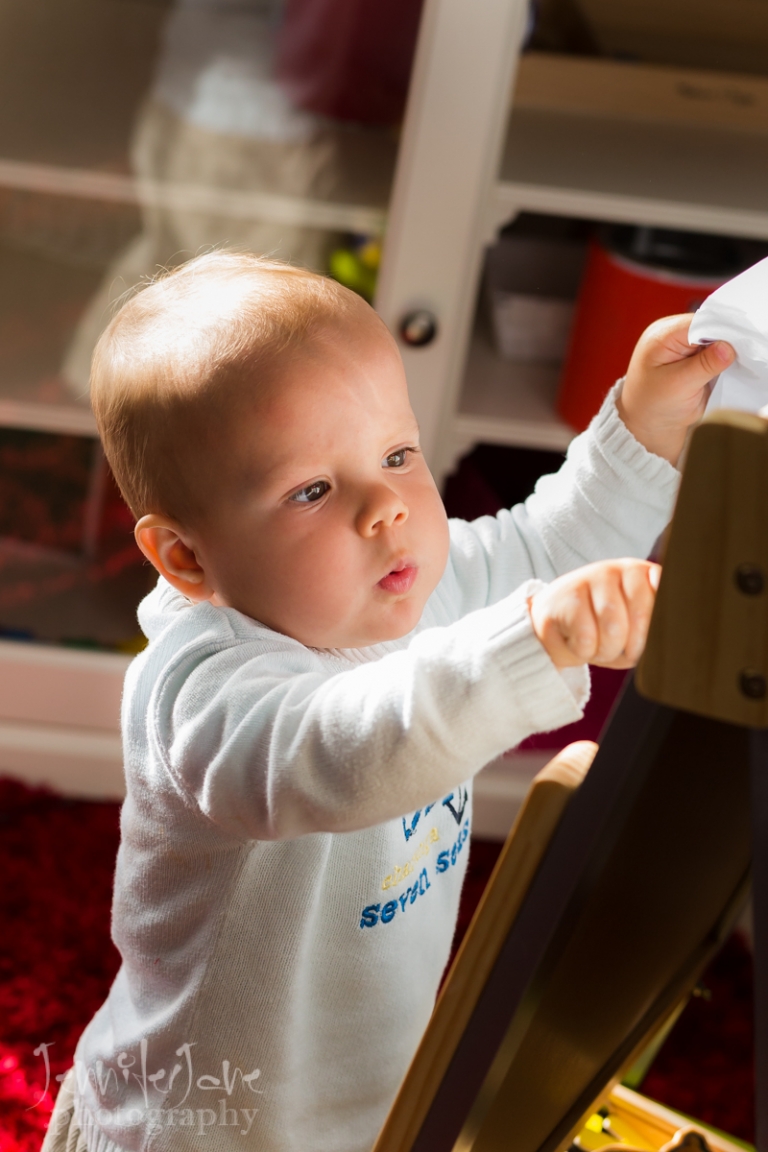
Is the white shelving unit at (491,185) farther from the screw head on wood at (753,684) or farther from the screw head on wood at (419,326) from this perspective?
the screw head on wood at (753,684)

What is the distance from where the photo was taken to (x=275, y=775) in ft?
1.59

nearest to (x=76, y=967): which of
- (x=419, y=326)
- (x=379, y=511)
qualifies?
(x=419, y=326)

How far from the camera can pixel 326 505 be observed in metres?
0.57

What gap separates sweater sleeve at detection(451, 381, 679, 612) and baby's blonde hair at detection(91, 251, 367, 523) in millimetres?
168

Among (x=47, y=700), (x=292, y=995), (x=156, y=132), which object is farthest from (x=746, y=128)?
(x=292, y=995)

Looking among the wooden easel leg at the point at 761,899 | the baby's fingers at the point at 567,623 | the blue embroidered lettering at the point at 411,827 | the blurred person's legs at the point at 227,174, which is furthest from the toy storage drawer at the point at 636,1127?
the blurred person's legs at the point at 227,174

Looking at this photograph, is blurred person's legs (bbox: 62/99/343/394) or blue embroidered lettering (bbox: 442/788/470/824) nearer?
blue embroidered lettering (bbox: 442/788/470/824)

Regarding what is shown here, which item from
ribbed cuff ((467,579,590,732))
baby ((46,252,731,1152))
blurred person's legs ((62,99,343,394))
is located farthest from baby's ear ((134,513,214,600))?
blurred person's legs ((62,99,343,394))

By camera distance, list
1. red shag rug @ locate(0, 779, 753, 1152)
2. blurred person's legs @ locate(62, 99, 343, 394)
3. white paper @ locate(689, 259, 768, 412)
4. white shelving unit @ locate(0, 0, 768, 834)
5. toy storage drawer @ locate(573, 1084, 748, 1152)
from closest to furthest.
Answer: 1. white paper @ locate(689, 259, 768, 412)
2. toy storage drawer @ locate(573, 1084, 748, 1152)
3. red shag rug @ locate(0, 779, 753, 1152)
4. white shelving unit @ locate(0, 0, 768, 834)
5. blurred person's legs @ locate(62, 99, 343, 394)

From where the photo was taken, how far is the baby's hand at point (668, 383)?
24.2 inches

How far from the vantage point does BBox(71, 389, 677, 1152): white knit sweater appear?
577 millimetres

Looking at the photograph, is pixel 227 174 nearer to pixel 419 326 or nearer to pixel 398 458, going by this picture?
pixel 419 326

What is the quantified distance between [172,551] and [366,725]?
20 centimetres

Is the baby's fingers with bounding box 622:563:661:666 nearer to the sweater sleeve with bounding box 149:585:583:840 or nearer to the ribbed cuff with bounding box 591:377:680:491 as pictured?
the sweater sleeve with bounding box 149:585:583:840
